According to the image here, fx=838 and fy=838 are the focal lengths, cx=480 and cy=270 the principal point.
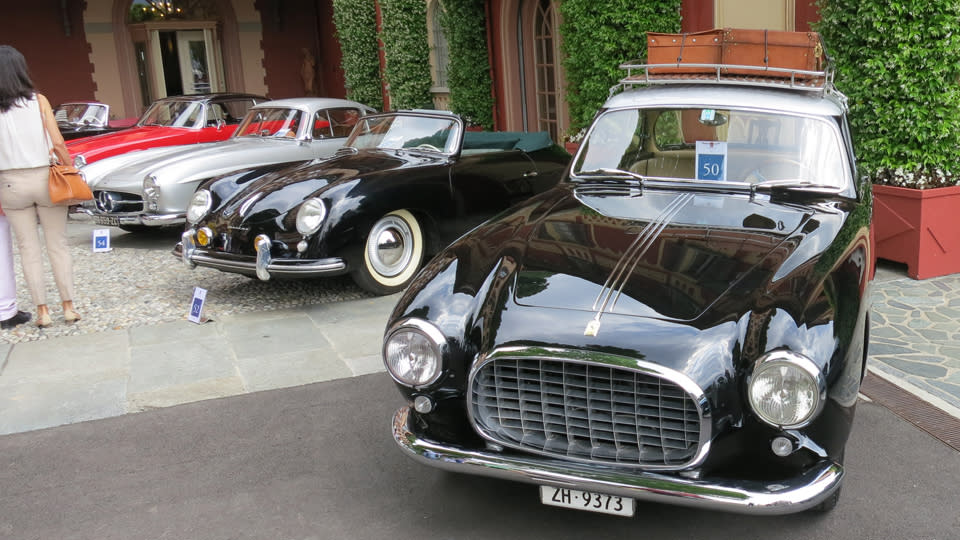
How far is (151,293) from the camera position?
23.9ft

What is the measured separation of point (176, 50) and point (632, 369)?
2111cm

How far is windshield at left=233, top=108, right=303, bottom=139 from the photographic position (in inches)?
381

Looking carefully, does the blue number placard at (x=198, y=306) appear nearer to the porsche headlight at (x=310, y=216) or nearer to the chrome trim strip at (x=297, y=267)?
the chrome trim strip at (x=297, y=267)

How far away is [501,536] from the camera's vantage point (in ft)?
10.6

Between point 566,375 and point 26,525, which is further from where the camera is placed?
point 26,525

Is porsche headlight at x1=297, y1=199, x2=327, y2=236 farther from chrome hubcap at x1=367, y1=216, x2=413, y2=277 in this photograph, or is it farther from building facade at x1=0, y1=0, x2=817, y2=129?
building facade at x1=0, y1=0, x2=817, y2=129

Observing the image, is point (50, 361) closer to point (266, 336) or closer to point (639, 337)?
point (266, 336)

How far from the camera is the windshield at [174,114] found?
37.8ft

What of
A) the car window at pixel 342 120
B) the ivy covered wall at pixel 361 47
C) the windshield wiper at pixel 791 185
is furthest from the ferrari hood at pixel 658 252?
the ivy covered wall at pixel 361 47

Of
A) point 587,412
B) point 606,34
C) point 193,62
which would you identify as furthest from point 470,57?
point 587,412

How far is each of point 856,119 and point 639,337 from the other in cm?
495

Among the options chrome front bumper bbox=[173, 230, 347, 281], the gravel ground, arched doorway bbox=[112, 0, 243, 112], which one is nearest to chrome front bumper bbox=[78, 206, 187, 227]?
the gravel ground

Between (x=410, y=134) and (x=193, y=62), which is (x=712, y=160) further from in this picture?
(x=193, y=62)

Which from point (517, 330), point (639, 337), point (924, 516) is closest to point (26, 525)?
point (517, 330)
